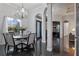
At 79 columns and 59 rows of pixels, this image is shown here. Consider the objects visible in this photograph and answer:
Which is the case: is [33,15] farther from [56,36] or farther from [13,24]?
[56,36]

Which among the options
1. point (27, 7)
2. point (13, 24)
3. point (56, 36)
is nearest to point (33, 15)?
point (27, 7)

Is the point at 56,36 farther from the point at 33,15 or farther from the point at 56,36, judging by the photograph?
the point at 33,15

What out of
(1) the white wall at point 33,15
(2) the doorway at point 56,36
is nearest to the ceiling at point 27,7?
(1) the white wall at point 33,15

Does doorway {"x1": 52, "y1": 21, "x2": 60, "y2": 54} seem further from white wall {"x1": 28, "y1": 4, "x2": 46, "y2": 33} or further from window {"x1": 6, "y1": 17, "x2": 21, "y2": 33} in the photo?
window {"x1": 6, "y1": 17, "x2": 21, "y2": 33}

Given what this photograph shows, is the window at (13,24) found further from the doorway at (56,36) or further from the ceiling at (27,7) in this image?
the doorway at (56,36)

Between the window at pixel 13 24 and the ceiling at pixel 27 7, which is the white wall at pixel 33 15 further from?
the window at pixel 13 24

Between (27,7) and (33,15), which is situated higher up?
(27,7)

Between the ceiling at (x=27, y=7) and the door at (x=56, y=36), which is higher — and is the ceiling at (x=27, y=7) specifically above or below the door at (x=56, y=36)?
above

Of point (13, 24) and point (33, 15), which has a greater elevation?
point (33, 15)

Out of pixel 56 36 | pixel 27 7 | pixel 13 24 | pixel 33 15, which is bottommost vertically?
pixel 56 36

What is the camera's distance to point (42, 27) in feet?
5.97

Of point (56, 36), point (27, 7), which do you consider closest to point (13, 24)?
point (27, 7)

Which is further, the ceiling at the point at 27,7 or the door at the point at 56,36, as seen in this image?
the door at the point at 56,36

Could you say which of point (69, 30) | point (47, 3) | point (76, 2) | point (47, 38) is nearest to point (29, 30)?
→ point (47, 38)
